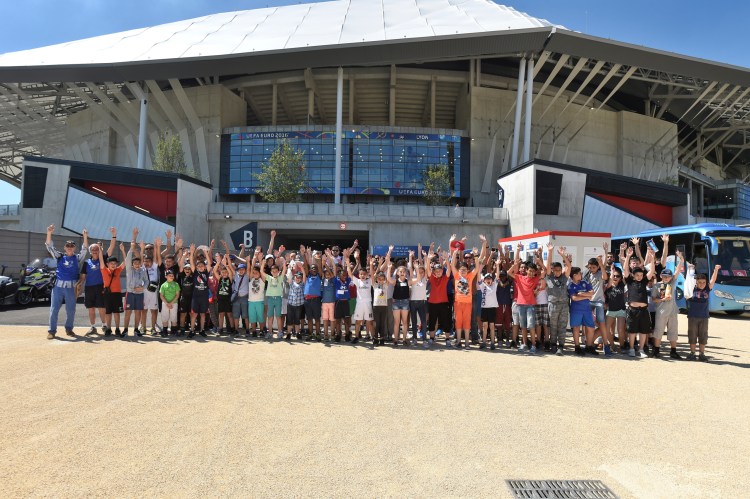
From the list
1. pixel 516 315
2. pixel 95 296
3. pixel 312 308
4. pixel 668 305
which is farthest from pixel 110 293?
pixel 668 305

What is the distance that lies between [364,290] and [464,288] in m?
2.08

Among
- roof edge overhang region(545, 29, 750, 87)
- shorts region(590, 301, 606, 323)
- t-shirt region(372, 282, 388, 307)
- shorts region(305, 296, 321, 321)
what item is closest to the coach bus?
shorts region(590, 301, 606, 323)

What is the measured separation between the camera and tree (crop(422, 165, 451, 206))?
120ft

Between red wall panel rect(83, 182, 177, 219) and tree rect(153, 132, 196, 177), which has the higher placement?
tree rect(153, 132, 196, 177)

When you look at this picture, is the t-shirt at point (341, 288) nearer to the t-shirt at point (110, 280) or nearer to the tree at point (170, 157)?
the t-shirt at point (110, 280)

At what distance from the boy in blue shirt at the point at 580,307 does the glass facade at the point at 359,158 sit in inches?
→ 1239

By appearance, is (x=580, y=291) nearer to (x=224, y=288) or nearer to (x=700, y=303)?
(x=700, y=303)

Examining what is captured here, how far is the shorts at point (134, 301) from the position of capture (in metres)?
8.83

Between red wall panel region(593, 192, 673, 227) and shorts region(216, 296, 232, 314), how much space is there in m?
24.7

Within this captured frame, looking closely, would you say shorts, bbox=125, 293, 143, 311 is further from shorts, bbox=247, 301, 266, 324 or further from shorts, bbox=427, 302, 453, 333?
shorts, bbox=427, 302, 453, 333

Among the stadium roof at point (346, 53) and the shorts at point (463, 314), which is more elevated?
the stadium roof at point (346, 53)

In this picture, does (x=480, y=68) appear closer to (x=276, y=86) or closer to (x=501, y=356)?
(x=276, y=86)

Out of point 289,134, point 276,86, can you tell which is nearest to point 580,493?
point 289,134

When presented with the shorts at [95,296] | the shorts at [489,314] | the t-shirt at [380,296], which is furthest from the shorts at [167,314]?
the shorts at [489,314]
